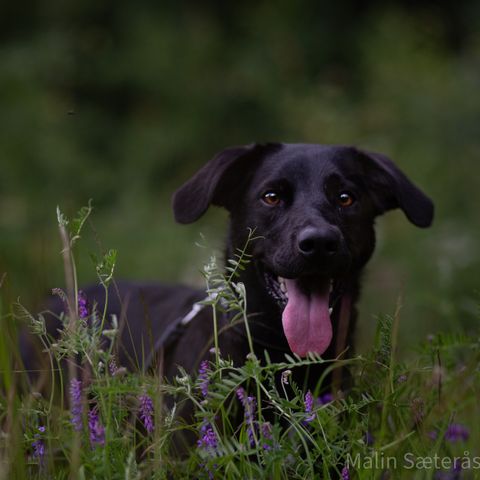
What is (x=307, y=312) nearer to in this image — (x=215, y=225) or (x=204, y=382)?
(x=204, y=382)

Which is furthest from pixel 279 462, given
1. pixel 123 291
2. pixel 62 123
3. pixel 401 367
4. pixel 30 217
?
pixel 62 123

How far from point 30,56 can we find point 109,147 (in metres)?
2.07

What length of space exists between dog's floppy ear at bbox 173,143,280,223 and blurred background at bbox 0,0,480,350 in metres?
2.63

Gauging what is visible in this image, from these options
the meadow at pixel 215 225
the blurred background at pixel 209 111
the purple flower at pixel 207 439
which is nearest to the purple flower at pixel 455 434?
the meadow at pixel 215 225

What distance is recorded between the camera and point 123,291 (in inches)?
188

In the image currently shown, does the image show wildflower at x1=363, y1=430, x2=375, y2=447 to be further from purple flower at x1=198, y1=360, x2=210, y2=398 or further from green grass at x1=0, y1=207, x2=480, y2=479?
purple flower at x1=198, y1=360, x2=210, y2=398

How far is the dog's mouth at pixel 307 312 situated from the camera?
337cm

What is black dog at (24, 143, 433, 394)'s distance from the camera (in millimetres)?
3391

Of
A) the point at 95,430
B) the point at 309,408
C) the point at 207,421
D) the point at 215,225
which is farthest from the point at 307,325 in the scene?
the point at 215,225

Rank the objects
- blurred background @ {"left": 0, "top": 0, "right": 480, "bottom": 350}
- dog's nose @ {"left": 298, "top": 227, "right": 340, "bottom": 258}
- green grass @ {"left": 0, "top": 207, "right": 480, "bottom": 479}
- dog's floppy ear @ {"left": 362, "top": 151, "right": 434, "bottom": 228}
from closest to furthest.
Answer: green grass @ {"left": 0, "top": 207, "right": 480, "bottom": 479} < dog's nose @ {"left": 298, "top": 227, "right": 340, "bottom": 258} < dog's floppy ear @ {"left": 362, "top": 151, "right": 434, "bottom": 228} < blurred background @ {"left": 0, "top": 0, "right": 480, "bottom": 350}

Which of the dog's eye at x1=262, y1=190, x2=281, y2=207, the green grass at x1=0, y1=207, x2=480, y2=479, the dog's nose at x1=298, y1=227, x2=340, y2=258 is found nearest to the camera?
the green grass at x1=0, y1=207, x2=480, y2=479

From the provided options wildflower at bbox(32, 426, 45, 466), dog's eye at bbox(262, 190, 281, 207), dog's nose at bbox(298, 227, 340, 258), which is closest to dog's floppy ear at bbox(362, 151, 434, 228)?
dog's eye at bbox(262, 190, 281, 207)

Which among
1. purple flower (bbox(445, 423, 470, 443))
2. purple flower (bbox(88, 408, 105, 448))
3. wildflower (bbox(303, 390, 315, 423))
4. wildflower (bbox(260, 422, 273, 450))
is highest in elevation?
wildflower (bbox(303, 390, 315, 423))

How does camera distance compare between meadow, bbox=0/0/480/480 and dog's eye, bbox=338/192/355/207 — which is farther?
dog's eye, bbox=338/192/355/207
